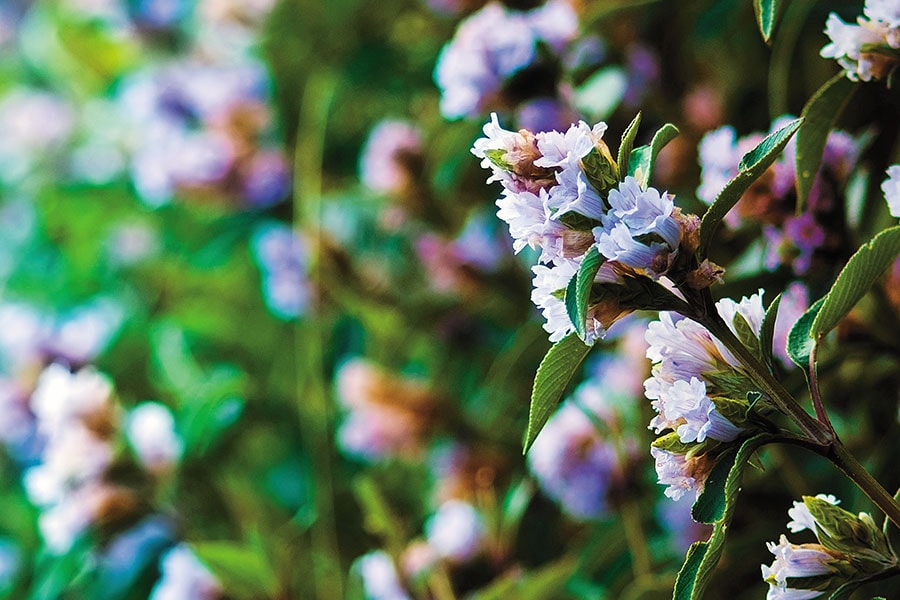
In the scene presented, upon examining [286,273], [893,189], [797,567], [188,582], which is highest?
[893,189]

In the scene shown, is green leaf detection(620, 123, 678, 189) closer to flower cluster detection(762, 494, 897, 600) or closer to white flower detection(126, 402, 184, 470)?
flower cluster detection(762, 494, 897, 600)

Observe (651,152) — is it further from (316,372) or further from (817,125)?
(316,372)

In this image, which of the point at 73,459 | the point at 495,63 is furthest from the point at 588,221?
the point at 73,459

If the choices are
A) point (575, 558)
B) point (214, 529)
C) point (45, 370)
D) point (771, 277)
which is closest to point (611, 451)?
point (575, 558)

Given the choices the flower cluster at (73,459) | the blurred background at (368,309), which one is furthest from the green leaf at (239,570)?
the flower cluster at (73,459)

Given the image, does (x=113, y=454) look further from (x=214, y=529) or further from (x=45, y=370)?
(x=45, y=370)

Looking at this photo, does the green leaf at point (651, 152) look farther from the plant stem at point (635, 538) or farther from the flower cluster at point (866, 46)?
the plant stem at point (635, 538)
